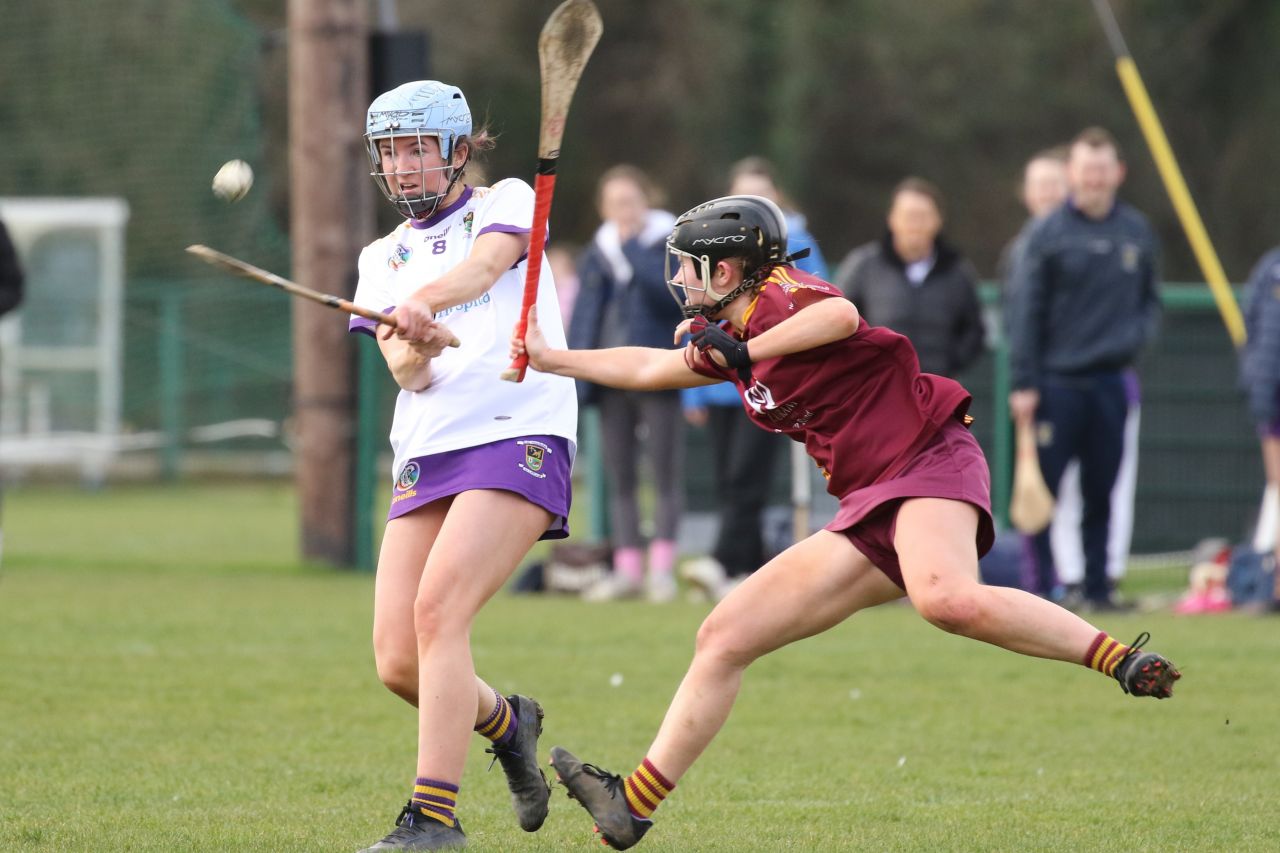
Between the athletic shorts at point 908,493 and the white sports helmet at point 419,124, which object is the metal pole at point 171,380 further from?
the athletic shorts at point 908,493

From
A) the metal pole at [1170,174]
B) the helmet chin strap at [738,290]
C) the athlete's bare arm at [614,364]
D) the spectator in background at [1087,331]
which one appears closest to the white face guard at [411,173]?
the athlete's bare arm at [614,364]

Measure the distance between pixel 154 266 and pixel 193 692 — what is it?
2014 cm

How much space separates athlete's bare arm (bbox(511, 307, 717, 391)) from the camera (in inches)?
209

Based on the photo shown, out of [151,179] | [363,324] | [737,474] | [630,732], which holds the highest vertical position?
[363,324]

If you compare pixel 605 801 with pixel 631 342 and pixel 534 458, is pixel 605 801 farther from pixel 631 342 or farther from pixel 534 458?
pixel 631 342

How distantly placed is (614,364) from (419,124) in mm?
859

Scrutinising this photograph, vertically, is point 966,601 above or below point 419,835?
above

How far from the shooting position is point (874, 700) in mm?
8180

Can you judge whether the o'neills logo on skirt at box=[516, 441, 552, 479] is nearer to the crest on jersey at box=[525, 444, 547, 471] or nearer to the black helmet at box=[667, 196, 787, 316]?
the crest on jersey at box=[525, 444, 547, 471]

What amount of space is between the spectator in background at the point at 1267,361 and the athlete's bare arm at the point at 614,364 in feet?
20.6

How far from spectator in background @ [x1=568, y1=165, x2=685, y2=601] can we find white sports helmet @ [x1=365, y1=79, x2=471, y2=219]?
232 inches

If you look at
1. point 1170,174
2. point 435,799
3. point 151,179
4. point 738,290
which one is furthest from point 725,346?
point 151,179

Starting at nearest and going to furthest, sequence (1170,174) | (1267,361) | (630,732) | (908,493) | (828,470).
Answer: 1. (908,493)
2. (828,470)
3. (630,732)
4. (1267,361)
5. (1170,174)

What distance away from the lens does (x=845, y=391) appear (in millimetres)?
5445
